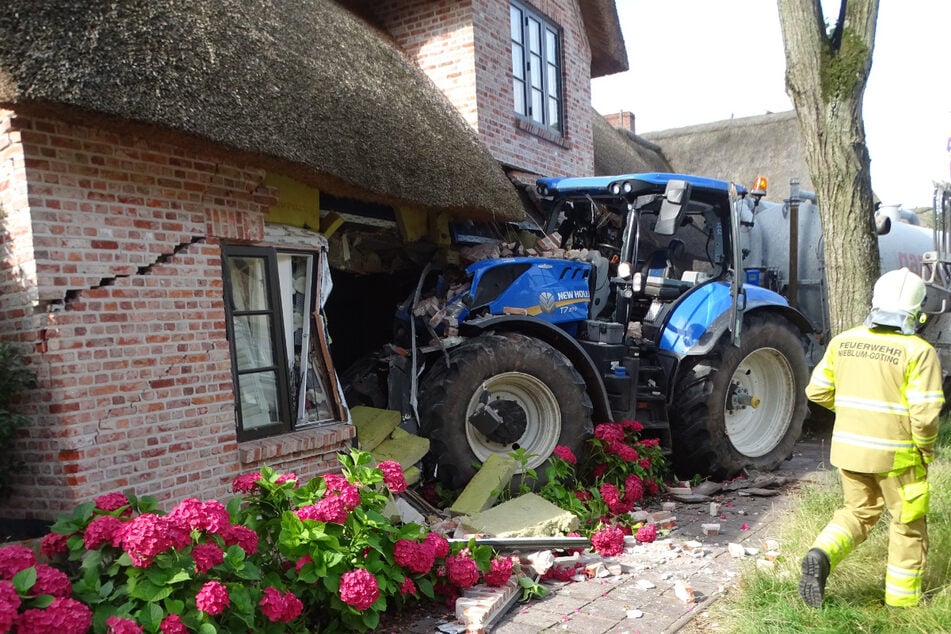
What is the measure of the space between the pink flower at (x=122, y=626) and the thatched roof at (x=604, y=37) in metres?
9.57

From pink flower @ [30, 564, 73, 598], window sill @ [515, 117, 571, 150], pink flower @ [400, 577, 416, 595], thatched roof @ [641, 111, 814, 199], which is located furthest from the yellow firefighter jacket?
thatched roof @ [641, 111, 814, 199]

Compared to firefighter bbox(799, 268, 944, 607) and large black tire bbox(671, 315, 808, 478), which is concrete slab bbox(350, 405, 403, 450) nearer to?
large black tire bbox(671, 315, 808, 478)

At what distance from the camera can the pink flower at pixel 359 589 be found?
3.56 m

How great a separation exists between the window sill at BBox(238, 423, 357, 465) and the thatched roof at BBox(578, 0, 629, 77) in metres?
7.44

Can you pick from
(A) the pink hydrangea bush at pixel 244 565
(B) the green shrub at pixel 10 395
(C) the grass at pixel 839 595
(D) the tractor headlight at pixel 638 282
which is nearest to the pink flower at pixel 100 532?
(A) the pink hydrangea bush at pixel 244 565

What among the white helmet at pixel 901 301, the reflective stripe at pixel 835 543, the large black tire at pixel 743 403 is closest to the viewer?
the reflective stripe at pixel 835 543

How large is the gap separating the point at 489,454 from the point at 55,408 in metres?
3.01

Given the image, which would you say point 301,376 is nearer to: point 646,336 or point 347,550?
point 347,550

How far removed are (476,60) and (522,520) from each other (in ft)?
17.1

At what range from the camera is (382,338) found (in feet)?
23.6

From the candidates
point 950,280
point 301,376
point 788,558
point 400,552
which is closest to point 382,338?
point 301,376

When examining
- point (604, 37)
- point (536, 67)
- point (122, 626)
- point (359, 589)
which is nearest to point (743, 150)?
point (604, 37)

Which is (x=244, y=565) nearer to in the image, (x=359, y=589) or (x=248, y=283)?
(x=359, y=589)

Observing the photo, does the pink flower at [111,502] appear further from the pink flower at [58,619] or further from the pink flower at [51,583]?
the pink flower at [58,619]
